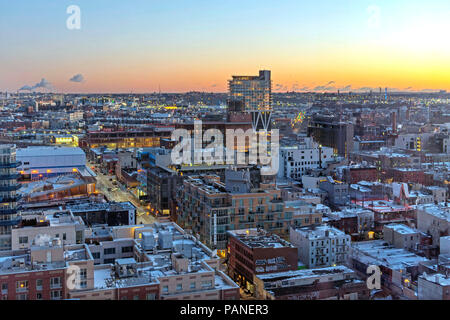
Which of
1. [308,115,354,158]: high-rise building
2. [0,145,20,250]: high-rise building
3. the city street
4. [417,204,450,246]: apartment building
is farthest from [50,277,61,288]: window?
[308,115,354,158]: high-rise building

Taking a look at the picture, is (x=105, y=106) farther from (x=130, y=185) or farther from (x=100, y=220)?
(x=100, y=220)

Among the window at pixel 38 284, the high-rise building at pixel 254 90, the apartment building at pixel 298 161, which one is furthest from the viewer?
the high-rise building at pixel 254 90

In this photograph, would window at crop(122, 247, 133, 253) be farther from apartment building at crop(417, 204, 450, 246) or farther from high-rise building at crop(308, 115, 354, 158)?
high-rise building at crop(308, 115, 354, 158)

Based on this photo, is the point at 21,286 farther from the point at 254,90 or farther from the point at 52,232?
the point at 254,90

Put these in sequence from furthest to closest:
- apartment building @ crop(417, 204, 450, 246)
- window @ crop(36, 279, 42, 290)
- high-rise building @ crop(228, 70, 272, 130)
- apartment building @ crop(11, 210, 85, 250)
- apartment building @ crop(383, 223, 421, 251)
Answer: high-rise building @ crop(228, 70, 272, 130) → apartment building @ crop(417, 204, 450, 246) → apartment building @ crop(383, 223, 421, 251) → apartment building @ crop(11, 210, 85, 250) → window @ crop(36, 279, 42, 290)

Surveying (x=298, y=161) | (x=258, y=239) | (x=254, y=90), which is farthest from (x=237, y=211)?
(x=254, y=90)

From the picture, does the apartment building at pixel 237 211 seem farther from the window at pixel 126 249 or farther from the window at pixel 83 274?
the window at pixel 83 274

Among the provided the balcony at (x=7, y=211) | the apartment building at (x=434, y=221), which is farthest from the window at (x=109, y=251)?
the apartment building at (x=434, y=221)
